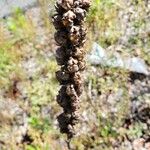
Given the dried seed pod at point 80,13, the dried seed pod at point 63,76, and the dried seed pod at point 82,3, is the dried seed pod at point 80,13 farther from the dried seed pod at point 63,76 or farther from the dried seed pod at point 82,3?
the dried seed pod at point 63,76

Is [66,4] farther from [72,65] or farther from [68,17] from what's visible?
[72,65]

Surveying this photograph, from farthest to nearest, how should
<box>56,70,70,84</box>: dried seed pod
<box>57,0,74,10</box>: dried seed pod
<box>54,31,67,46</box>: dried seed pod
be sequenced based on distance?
<box>56,70,70,84</box>: dried seed pod, <box>54,31,67,46</box>: dried seed pod, <box>57,0,74,10</box>: dried seed pod

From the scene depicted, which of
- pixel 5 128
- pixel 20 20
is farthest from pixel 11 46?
pixel 5 128

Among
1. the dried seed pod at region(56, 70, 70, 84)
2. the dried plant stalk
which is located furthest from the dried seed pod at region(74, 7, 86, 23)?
the dried seed pod at region(56, 70, 70, 84)

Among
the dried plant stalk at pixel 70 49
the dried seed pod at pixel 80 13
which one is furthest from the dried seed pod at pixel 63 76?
the dried seed pod at pixel 80 13

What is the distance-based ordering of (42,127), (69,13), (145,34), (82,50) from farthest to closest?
(145,34), (42,127), (82,50), (69,13)

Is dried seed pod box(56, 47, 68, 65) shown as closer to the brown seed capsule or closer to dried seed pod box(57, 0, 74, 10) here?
the brown seed capsule

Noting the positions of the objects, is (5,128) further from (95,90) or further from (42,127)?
(95,90)

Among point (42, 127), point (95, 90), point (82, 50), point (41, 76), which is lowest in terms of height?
point (82, 50)
